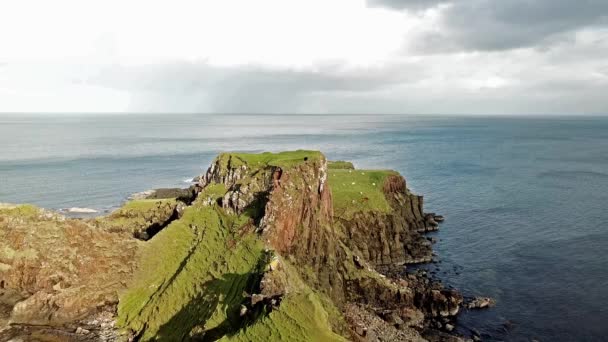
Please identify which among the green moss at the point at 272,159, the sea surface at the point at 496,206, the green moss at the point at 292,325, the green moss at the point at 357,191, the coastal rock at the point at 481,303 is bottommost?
the coastal rock at the point at 481,303

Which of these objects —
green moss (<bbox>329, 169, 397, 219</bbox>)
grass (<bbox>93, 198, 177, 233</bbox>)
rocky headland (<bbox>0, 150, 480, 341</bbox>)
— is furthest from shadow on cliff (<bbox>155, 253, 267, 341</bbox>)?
green moss (<bbox>329, 169, 397, 219</bbox>)

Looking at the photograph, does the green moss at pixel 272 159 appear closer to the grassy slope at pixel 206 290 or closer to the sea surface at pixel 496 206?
the grassy slope at pixel 206 290

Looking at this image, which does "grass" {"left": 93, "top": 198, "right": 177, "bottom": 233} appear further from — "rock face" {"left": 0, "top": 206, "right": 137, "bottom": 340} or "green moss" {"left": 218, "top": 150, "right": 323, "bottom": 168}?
"green moss" {"left": 218, "top": 150, "right": 323, "bottom": 168}

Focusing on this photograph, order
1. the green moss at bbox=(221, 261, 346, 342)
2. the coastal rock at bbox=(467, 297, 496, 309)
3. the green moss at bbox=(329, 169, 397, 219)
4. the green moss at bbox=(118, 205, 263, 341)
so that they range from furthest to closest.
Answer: the green moss at bbox=(329, 169, 397, 219), the coastal rock at bbox=(467, 297, 496, 309), the green moss at bbox=(118, 205, 263, 341), the green moss at bbox=(221, 261, 346, 342)

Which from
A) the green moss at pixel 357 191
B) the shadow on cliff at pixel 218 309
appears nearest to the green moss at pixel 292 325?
the shadow on cliff at pixel 218 309

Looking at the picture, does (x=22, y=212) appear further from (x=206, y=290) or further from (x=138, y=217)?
(x=206, y=290)

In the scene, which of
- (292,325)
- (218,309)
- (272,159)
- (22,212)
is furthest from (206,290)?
(22,212)

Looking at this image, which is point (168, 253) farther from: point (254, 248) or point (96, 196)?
point (96, 196)
